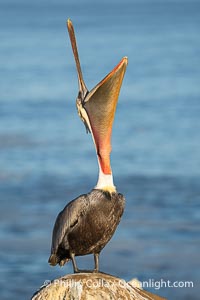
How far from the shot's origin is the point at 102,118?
742 centimetres

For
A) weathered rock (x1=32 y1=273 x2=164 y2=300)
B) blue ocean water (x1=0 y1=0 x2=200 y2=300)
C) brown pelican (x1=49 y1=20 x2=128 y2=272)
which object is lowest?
weathered rock (x1=32 y1=273 x2=164 y2=300)

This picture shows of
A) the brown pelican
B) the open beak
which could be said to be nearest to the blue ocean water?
the brown pelican

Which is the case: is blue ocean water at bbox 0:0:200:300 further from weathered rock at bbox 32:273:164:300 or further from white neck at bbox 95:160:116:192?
weathered rock at bbox 32:273:164:300

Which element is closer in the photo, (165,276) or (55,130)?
(165,276)

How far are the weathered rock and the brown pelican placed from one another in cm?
39

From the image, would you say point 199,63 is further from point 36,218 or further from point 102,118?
point 102,118

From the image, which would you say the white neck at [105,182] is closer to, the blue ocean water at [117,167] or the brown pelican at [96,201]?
the brown pelican at [96,201]

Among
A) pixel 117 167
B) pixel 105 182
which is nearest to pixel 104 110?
pixel 105 182

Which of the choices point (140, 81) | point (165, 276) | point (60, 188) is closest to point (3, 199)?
point (60, 188)

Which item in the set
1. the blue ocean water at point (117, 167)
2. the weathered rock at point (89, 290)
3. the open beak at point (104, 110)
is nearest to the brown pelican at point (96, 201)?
the open beak at point (104, 110)

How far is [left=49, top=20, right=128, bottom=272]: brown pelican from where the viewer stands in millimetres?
7414

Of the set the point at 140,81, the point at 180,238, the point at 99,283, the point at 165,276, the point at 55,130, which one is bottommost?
the point at 99,283

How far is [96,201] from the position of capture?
762 centimetres

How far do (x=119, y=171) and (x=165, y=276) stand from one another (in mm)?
6961
